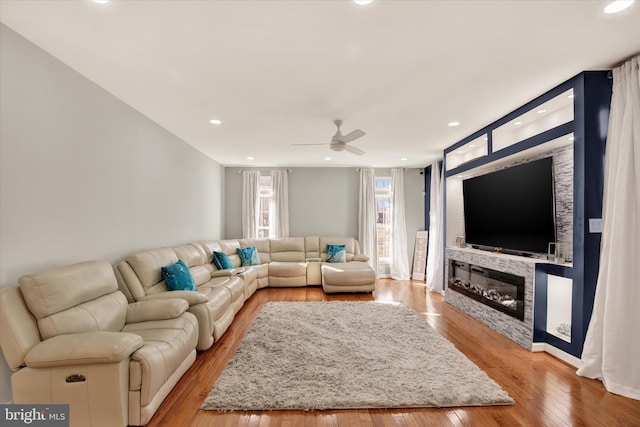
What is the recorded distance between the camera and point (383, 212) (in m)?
7.24

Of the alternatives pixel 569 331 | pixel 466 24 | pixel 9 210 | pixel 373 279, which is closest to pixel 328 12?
pixel 466 24

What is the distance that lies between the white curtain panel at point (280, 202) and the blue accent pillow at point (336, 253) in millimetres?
1266

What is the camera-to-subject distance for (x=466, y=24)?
1.93 metres

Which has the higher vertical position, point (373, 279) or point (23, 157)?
point (23, 157)

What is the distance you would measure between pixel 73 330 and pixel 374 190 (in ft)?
19.9

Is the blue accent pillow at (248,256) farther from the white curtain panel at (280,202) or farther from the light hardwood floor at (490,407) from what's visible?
the light hardwood floor at (490,407)

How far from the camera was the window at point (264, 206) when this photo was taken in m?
7.17

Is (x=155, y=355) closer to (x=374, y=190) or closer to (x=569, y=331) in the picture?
(x=569, y=331)

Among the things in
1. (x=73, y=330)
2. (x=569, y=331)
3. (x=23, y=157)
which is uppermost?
(x=23, y=157)

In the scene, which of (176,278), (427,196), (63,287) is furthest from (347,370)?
(427,196)

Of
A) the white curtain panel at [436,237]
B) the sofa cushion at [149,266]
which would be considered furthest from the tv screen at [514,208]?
the sofa cushion at [149,266]

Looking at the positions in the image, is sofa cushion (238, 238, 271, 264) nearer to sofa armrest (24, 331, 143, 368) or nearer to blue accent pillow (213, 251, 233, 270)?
blue accent pillow (213, 251, 233, 270)

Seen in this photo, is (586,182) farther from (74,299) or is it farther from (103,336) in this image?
(74,299)

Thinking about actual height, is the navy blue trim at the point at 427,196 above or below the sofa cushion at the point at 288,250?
above
